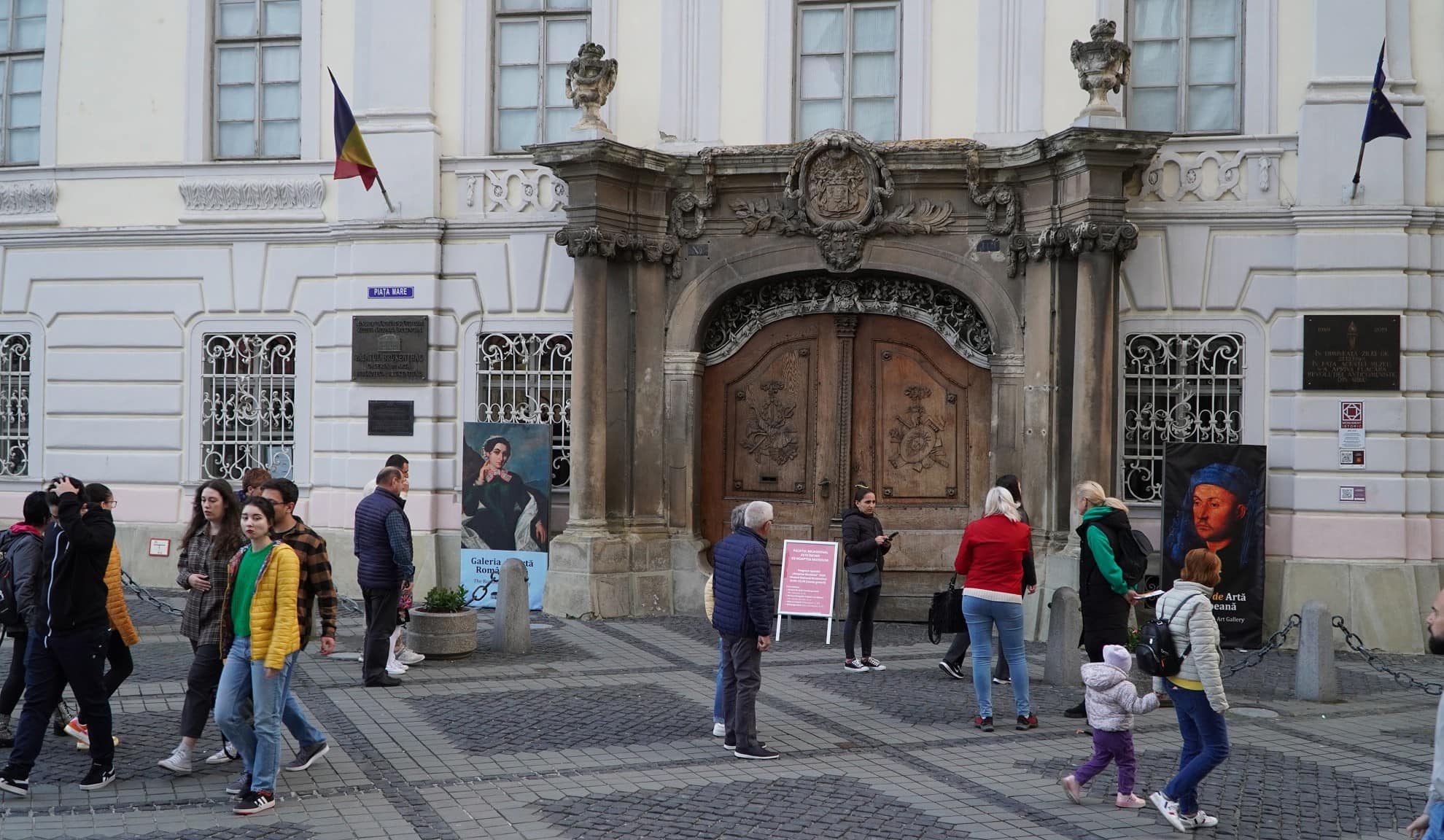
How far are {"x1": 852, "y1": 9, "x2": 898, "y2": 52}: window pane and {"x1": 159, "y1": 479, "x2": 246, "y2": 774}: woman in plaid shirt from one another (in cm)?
931

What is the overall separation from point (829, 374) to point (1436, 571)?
6200 millimetres

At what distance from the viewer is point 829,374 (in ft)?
47.9

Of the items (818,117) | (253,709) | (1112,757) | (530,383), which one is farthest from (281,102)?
(1112,757)

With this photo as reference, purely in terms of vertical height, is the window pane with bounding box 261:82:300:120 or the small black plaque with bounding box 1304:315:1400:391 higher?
the window pane with bounding box 261:82:300:120

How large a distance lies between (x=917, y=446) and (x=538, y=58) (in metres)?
6.05

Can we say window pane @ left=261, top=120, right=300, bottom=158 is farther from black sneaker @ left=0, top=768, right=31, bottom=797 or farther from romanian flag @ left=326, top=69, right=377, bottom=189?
black sneaker @ left=0, top=768, right=31, bottom=797

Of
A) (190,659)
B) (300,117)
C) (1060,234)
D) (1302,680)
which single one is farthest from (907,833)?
(300,117)

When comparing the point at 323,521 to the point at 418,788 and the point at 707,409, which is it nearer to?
the point at 707,409

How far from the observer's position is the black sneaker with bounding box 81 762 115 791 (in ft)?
23.8

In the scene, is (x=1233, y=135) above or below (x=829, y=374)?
above

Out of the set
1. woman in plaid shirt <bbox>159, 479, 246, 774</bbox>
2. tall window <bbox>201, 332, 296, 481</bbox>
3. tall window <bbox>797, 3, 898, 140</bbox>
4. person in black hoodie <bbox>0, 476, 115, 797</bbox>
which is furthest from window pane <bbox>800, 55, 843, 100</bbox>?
person in black hoodie <bbox>0, 476, 115, 797</bbox>

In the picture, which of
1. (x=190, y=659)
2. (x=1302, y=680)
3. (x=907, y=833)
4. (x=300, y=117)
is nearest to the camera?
(x=907, y=833)

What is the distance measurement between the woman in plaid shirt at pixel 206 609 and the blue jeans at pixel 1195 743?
4.98m

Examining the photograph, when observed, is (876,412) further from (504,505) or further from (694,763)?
(694,763)
